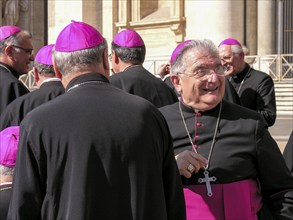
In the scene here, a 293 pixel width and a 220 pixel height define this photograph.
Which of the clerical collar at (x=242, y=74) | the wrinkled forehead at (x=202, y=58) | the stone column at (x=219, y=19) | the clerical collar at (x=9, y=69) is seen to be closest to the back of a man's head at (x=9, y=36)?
the clerical collar at (x=9, y=69)

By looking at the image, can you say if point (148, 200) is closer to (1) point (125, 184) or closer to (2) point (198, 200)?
(1) point (125, 184)

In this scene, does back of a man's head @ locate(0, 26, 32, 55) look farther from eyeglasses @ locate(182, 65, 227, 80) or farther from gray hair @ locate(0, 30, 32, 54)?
eyeglasses @ locate(182, 65, 227, 80)

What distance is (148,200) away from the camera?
95.3 inches

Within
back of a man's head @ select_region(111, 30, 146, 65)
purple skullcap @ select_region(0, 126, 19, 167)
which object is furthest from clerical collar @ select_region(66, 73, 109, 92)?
back of a man's head @ select_region(111, 30, 146, 65)

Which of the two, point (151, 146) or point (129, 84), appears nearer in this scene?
point (151, 146)

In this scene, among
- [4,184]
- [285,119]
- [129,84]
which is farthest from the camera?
[285,119]

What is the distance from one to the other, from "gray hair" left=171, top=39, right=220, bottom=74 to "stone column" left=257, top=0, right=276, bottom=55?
48.5ft

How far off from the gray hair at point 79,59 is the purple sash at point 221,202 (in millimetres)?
915

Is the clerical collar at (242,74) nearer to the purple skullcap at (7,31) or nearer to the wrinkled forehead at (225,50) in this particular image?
the wrinkled forehead at (225,50)

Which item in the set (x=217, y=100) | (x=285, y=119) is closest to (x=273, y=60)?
(x=285, y=119)

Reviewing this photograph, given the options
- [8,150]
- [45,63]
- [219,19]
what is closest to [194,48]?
[8,150]

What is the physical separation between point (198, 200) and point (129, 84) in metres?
2.26

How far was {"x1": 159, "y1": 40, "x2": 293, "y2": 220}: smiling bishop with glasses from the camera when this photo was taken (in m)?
3.00

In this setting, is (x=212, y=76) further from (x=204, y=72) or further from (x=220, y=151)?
(x=220, y=151)
